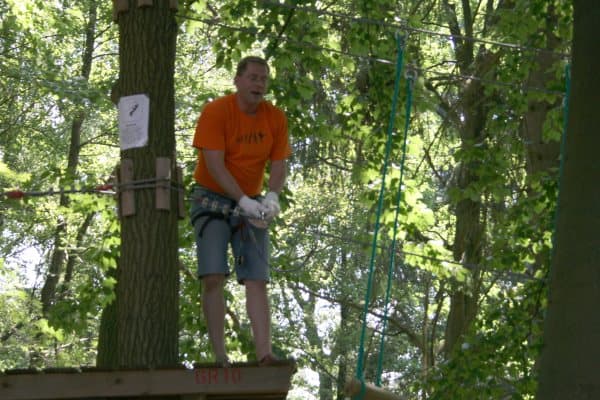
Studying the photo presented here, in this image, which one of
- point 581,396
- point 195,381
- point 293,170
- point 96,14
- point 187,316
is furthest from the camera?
point 96,14

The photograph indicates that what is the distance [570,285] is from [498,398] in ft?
14.4

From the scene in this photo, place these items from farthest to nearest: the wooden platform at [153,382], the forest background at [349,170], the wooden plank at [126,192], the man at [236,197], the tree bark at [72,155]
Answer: the tree bark at [72,155] → the forest background at [349,170] → the wooden plank at [126,192] → the man at [236,197] → the wooden platform at [153,382]

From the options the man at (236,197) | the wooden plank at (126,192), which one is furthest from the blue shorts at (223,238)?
the wooden plank at (126,192)

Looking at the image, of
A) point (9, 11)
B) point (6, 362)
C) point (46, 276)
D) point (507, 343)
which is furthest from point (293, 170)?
point (46, 276)

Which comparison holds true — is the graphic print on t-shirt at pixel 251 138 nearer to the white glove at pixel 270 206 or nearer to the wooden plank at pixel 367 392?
the white glove at pixel 270 206

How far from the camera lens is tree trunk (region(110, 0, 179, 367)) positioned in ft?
17.7

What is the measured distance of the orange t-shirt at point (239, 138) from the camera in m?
5.16

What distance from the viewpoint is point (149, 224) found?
5.55m

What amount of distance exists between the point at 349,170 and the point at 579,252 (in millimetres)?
6488

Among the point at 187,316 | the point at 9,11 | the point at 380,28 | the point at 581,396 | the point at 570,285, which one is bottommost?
the point at 581,396

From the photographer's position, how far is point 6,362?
18.0 metres

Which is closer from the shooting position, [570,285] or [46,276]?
[570,285]

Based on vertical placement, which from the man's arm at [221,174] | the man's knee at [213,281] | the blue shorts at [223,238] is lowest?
the man's knee at [213,281]

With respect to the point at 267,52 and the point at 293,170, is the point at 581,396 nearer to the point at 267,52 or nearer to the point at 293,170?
the point at 267,52
